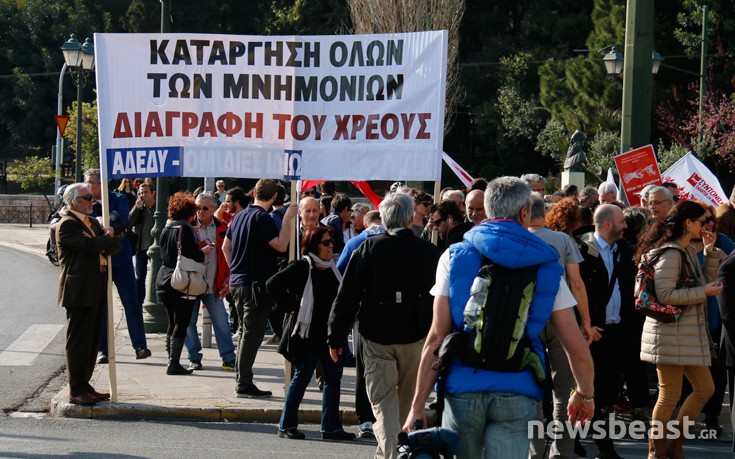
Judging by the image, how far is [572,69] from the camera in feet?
129

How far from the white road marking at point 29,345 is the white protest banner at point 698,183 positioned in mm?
7508

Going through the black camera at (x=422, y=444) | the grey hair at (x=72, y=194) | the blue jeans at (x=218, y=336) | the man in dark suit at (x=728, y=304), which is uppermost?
the grey hair at (x=72, y=194)

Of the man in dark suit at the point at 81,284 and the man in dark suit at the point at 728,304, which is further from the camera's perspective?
the man in dark suit at the point at 81,284

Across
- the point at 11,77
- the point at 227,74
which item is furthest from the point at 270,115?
the point at 11,77

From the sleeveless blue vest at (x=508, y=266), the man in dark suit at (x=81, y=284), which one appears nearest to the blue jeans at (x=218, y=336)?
the man in dark suit at (x=81, y=284)

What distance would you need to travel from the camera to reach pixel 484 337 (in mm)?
4570

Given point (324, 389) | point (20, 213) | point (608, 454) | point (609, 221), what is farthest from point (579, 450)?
point (20, 213)

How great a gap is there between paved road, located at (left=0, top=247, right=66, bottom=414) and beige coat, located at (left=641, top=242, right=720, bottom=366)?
5202 millimetres

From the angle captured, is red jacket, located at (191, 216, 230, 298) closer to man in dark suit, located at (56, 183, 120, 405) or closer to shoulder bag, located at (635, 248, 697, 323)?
man in dark suit, located at (56, 183, 120, 405)

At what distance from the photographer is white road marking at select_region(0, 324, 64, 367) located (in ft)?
37.8

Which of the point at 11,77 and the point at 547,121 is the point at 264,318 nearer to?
the point at 547,121

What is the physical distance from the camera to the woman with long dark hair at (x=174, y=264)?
34.0 feet

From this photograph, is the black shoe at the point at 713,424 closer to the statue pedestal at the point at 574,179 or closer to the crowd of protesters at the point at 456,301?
the crowd of protesters at the point at 456,301

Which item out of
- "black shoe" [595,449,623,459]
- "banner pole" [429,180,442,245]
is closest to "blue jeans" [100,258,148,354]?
"banner pole" [429,180,442,245]
